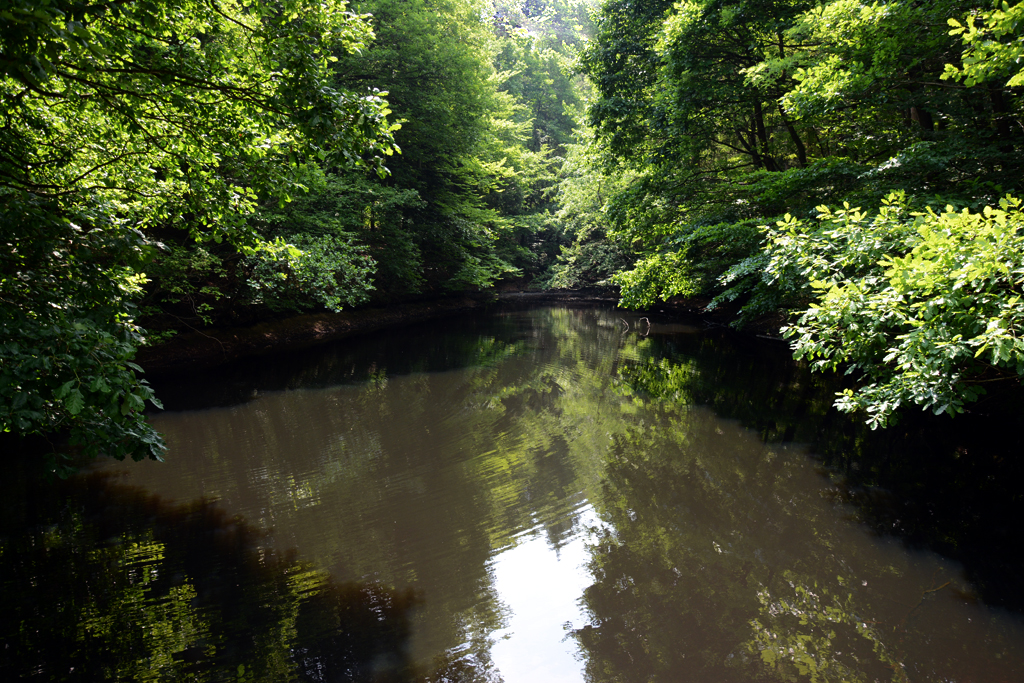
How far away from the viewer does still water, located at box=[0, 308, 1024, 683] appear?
3.16m

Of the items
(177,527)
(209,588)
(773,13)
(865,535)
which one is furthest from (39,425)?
(773,13)

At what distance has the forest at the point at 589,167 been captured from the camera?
2898 mm

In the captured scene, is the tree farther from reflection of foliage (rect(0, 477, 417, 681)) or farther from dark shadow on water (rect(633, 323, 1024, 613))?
dark shadow on water (rect(633, 323, 1024, 613))

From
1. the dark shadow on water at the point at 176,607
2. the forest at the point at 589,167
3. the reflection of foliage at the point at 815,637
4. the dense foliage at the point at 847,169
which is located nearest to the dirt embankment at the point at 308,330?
the forest at the point at 589,167

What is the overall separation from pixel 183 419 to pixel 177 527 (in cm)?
353

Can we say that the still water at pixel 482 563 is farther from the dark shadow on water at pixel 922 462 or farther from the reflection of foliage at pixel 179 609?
the dark shadow on water at pixel 922 462

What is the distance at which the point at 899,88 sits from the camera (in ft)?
23.4

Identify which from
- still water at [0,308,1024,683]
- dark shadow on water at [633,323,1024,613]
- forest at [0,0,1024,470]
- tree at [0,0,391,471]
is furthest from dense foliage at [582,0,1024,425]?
tree at [0,0,391,471]

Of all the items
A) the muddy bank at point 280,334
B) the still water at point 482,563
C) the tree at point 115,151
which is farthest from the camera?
the muddy bank at point 280,334

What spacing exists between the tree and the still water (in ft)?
4.15

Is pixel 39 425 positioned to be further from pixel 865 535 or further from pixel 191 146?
pixel 865 535

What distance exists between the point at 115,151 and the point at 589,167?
1306 centimetres

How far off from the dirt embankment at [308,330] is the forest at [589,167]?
497mm

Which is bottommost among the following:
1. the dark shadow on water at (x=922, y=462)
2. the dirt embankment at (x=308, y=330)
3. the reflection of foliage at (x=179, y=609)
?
the dark shadow on water at (x=922, y=462)
